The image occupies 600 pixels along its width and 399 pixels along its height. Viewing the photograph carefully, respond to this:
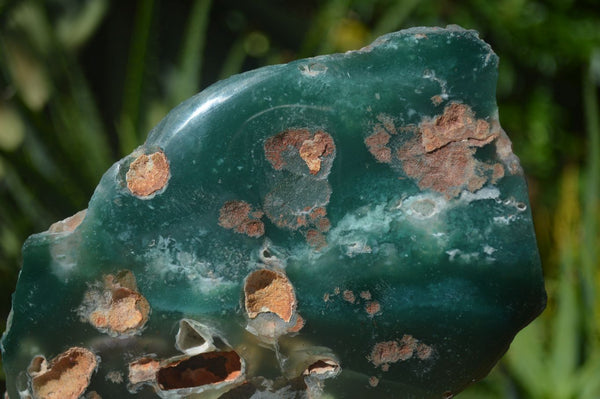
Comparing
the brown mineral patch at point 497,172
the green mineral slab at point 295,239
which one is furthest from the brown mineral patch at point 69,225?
the brown mineral patch at point 497,172

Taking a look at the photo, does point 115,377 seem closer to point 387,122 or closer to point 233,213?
point 233,213

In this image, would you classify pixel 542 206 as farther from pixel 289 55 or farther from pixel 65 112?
pixel 65 112

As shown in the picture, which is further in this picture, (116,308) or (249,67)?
(249,67)

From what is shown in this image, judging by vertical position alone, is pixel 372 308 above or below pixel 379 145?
below

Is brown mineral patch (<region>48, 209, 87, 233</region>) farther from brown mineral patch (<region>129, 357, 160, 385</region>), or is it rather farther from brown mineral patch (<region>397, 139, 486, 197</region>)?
brown mineral patch (<region>397, 139, 486, 197</region>)

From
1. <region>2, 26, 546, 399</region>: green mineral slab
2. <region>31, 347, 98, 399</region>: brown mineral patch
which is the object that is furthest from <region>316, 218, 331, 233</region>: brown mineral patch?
<region>31, 347, 98, 399</region>: brown mineral patch

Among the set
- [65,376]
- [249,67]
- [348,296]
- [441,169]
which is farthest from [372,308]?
[249,67]

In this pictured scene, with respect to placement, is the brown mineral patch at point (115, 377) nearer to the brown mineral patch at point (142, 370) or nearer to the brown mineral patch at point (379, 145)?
the brown mineral patch at point (142, 370)

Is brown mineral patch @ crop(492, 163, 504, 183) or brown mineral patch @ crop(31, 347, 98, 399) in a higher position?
brown mineral patch @ crop(492, 163, 504, 183)
